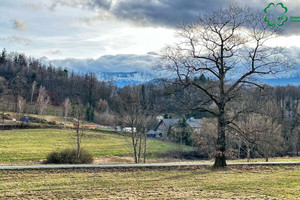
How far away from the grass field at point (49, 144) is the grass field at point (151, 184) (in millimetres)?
16834

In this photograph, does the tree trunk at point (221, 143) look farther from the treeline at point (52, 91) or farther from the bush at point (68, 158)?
the treeline at point (52, 91)

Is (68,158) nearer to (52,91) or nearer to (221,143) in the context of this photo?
(221,143)

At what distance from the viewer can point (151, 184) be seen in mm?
15383

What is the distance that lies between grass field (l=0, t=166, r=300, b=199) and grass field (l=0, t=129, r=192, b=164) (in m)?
16.8

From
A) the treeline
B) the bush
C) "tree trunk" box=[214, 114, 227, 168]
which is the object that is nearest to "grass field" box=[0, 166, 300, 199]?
"tree trunk" box=[214, 114, 227, 168]

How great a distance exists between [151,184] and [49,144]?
113 ft

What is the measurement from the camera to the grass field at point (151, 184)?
12.6m

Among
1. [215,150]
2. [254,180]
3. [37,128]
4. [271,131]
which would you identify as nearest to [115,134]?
[37,128]

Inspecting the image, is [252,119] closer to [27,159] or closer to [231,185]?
[231,185]

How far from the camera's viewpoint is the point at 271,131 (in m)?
32.8

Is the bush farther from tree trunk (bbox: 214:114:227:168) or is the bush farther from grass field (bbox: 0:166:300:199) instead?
tree trunk (bbox: 214:114:227:168)

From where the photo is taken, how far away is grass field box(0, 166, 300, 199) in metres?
12.6

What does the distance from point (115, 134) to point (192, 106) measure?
145 feet

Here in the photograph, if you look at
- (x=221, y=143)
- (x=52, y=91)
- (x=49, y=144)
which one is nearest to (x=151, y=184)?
(x=221, y=143)
